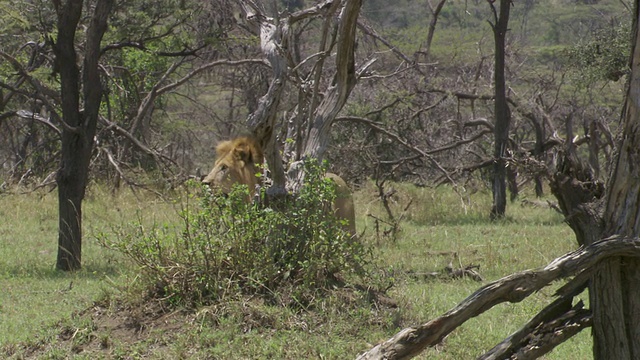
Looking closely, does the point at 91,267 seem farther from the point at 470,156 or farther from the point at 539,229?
the point at 470,156

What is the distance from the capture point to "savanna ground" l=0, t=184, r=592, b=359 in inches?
227

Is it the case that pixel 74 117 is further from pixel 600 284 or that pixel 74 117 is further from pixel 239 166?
pixel 600 284

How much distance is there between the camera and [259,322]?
5.91 meters

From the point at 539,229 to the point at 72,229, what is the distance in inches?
231

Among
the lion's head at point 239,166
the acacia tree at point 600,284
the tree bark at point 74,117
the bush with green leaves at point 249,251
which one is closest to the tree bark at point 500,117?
the lion's head at point 239,166

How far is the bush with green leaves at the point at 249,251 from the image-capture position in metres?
6.20

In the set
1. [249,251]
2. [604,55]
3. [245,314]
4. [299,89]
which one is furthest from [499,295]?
[604,55]

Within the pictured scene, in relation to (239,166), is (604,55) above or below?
above

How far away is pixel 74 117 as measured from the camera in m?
8.95

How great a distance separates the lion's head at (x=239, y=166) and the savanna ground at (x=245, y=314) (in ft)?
4.23

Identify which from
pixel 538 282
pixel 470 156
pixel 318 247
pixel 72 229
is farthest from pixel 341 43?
pixel 470 156

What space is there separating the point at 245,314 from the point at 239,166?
3.30m

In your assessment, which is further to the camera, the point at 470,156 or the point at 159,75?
the point at 470,156

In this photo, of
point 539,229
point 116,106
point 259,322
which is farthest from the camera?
point 116,106
